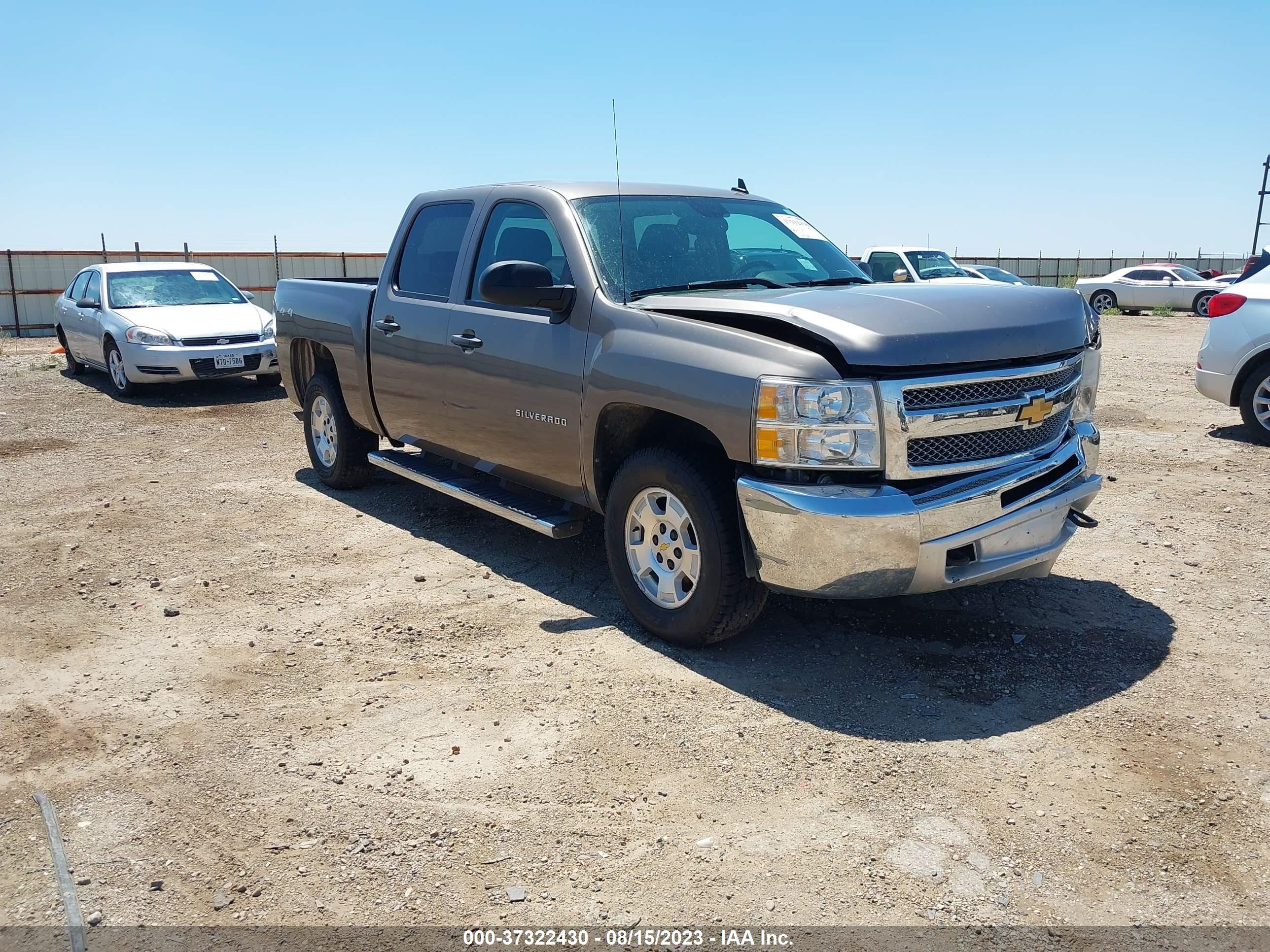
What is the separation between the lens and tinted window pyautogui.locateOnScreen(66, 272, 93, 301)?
13883 mm

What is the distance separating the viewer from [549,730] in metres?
3.82

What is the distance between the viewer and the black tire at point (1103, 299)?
28.3 meters

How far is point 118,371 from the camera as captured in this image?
12484 mm

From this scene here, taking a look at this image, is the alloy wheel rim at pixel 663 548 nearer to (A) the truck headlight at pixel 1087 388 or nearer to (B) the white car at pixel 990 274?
(A) the truck headlight at pixel 1087 388

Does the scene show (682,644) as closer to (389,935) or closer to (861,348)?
(861,348)

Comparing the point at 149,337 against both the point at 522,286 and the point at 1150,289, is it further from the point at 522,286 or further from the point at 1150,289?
the point at 1150,289

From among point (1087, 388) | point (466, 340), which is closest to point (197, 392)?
point (466, 340)

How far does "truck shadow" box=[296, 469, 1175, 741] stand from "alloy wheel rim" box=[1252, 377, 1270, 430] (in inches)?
181

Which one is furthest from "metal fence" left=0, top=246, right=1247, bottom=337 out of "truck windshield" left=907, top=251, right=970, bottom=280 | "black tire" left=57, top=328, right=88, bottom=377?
"truck windshield" left=907, top=251, right=970, bottom=280

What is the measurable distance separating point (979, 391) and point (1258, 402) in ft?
19.9

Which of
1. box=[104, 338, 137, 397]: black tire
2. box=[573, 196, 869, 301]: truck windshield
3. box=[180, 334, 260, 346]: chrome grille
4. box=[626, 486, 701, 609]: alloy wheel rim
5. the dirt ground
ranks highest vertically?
box=[573, 196, 869, 301]: truck windshield

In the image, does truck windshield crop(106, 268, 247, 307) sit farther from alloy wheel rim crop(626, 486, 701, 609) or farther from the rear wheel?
the rear wheel

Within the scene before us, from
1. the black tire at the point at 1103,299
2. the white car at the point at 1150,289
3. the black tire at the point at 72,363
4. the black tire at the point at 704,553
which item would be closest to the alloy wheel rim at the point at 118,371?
the black tire at the point at 72,363

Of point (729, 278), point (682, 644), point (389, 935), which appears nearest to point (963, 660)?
point (682, 644)
